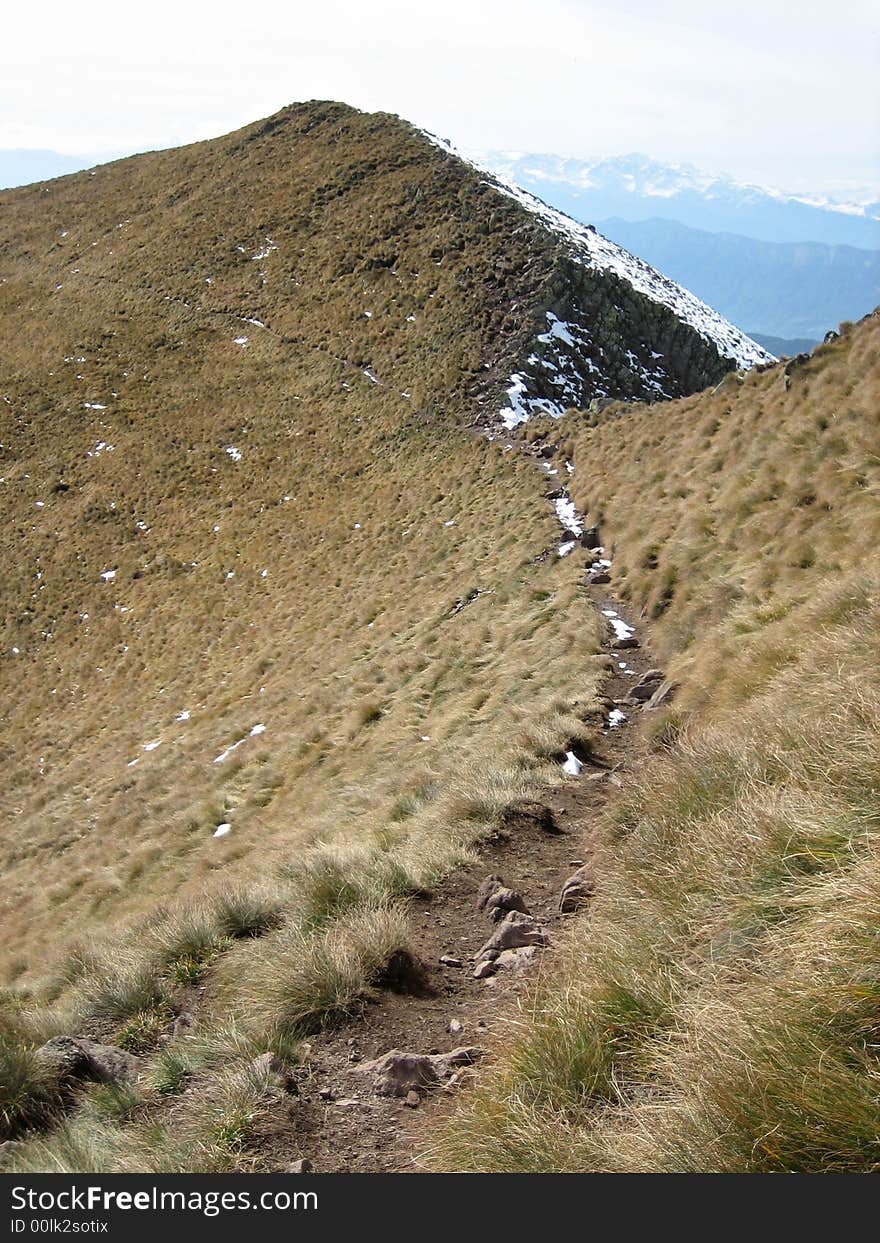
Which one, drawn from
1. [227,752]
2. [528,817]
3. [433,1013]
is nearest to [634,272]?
[227,752]

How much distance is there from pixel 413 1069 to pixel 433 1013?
739 mm

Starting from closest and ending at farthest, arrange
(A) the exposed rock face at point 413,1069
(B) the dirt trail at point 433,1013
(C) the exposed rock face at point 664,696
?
1. (B) the dirt trail at point 433,1013
2. (A) the exposed rock face at point 413,1069
3. (C) the exposed rock face at point 664,696

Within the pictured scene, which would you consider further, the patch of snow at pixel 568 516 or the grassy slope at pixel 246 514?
the patch of snow at pixel 568 516

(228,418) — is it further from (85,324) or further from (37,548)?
(85,324)

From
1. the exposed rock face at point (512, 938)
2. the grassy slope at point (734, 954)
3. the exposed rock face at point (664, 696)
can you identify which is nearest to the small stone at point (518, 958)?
the exposed rock face at point (512, 938)

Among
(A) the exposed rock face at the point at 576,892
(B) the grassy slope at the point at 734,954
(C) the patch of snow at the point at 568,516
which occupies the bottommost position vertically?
(A) the exposed rock face at the point at 576,892

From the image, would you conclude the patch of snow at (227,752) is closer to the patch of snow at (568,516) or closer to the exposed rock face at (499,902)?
the patch of snow at (568,516)

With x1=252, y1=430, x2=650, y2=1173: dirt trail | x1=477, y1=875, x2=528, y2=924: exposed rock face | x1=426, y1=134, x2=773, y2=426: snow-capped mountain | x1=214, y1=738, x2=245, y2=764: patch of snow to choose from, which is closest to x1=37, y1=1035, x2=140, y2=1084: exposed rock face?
x1=252, y1=430, x2=650, y2=1173: dirt trail

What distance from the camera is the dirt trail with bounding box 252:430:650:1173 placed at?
3879 millimetres

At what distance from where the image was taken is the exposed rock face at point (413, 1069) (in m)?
4.24

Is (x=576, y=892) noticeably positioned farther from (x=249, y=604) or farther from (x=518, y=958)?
(x=249, y=604)

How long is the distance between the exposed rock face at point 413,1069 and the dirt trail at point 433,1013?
2.2 inches

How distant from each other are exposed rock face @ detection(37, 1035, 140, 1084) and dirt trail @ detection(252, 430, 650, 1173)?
1295 millimetres

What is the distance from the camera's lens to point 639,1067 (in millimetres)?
3438
